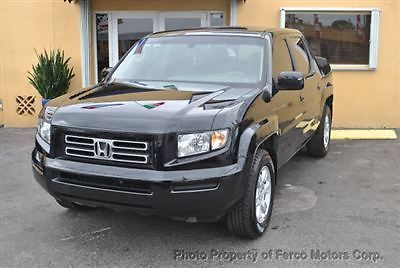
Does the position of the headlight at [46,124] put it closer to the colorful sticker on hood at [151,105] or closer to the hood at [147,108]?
the hood at [147,108]

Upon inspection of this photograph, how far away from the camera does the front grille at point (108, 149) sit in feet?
11.7

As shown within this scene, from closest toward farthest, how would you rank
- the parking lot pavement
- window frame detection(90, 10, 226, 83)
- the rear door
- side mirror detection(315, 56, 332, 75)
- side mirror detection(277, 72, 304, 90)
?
the parking lot pavement → side mirror detection(277, 72, 304, 90) → the rear door → side mirror detection(315, 56, 332, 75) → window frame detection(90, 10, 226, 83)

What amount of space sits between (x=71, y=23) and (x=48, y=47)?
661mm

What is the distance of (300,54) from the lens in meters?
5.97

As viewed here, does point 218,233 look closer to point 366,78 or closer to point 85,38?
point 366,78

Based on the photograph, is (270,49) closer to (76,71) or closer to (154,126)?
(154,126)

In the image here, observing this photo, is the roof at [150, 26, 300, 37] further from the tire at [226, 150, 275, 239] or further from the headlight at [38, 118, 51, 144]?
the headlight at [38, 118, 51, 144]

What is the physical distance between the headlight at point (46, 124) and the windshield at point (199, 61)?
3.40 ft

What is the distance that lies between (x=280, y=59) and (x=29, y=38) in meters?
6.32

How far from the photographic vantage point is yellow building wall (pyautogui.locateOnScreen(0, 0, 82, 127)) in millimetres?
9594

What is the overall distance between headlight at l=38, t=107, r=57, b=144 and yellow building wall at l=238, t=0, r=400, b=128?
19.5 feet

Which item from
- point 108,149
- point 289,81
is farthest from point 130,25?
point 108,149

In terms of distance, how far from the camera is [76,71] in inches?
383

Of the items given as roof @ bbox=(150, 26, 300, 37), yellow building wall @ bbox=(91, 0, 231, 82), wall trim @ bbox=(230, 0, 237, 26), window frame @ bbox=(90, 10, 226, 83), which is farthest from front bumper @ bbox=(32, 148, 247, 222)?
window frame @ bbox=(90, 10, 226, 83)
